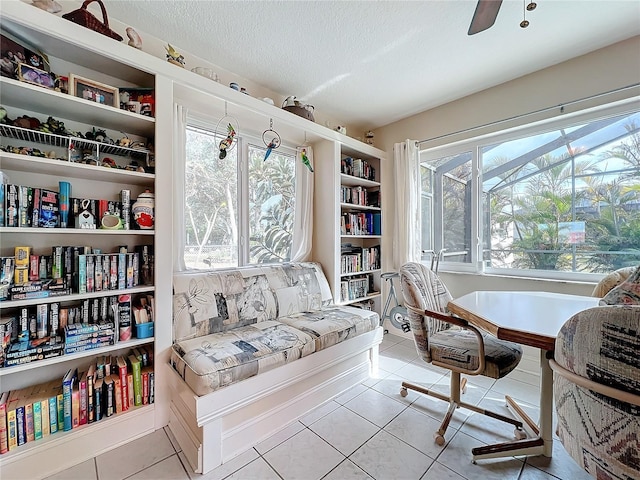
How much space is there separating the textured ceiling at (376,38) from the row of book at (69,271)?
1.56 metres

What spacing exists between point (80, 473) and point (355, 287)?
8.18 ft

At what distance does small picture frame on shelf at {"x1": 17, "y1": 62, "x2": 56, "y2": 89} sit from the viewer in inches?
51.4

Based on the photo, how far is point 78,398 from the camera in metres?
1.42

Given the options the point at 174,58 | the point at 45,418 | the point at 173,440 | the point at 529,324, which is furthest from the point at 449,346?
the point at 174,58

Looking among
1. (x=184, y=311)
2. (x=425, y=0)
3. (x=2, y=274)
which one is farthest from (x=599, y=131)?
(x=2, y=274)

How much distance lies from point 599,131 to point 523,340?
7.52 ft

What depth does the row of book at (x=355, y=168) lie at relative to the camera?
3.07 meters

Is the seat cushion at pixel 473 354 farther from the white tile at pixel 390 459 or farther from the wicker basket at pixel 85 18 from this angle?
the wicker basket at pixel 85 18

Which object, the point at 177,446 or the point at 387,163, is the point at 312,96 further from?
the point at 177,446

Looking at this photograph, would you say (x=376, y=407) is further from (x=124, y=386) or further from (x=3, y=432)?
(x=3, y=432)

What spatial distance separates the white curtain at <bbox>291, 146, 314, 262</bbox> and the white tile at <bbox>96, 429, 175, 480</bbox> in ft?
5.68

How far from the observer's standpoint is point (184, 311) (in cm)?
181

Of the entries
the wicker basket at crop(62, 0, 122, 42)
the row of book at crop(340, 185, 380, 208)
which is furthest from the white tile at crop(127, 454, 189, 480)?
the row of book at crop(340, 185, 380, 208)

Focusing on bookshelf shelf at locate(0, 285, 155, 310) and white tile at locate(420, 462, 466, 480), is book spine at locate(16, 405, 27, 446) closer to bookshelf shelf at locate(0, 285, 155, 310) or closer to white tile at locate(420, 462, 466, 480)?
bookshelf shelf at locate(0, 285, 155, 310)
